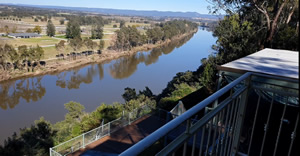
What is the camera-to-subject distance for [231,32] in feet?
29.5

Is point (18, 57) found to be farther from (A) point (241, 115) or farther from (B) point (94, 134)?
(A) point (241, 115)

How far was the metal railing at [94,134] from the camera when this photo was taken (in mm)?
5602

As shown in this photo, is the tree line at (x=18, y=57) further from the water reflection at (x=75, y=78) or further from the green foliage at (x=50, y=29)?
the green foliage at (x=50, y=29)

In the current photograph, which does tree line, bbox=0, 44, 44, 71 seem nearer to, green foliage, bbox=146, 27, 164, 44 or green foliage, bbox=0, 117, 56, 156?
green foliage, bbox=0, 117, 56, 156

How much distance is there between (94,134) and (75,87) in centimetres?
1147

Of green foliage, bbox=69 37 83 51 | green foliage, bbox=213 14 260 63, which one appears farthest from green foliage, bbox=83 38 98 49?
green foliage, bbox=213 14 260 63

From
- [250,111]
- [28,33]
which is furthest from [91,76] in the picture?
[28,33]

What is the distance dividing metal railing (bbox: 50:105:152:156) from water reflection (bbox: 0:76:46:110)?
9.66m

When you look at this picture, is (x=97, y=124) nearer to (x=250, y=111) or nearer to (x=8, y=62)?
(x=250, y=111)

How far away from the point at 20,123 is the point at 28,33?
3283 cm

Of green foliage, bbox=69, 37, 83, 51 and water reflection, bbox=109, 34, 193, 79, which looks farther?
green foliage, bbox=69, 37, 83, 51

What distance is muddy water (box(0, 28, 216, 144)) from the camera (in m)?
12.3

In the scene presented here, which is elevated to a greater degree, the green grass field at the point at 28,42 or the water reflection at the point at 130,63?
the green grass field at the point at 28,42

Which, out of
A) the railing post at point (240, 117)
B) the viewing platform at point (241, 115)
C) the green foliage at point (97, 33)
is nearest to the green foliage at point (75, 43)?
the green foliage at point (97, 33)
